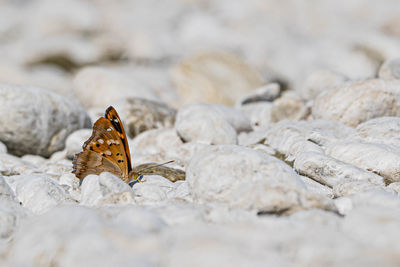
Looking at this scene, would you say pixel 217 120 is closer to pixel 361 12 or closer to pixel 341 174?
pixel 341 174

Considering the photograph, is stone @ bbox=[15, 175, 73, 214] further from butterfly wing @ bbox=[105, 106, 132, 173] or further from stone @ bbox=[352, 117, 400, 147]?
stone @ bbox=[352, 117, 400, 147]

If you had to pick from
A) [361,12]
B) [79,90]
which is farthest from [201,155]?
[361,12]

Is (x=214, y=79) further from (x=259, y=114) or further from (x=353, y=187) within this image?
(x=353, y=187)

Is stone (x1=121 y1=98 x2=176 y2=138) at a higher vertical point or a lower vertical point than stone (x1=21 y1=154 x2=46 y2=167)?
higher

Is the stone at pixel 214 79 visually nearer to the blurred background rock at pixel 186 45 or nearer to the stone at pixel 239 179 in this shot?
the blurred background rock at pixel 186 45

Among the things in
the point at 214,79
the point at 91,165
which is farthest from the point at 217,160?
the point at 214,79

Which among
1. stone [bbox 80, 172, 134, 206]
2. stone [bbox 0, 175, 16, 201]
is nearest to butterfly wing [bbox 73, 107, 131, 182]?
stone [bbox 80, 172, 134, 206]

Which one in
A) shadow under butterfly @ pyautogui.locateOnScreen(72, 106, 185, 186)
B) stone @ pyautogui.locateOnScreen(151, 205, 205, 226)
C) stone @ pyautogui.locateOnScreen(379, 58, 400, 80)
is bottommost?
shadow under butterfly @ pyautogui.locateOnScreen(72, 106, 185, 186)

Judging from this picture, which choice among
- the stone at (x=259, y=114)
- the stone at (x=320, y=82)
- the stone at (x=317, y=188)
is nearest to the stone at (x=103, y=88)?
the stone at (x=259, y=114)
